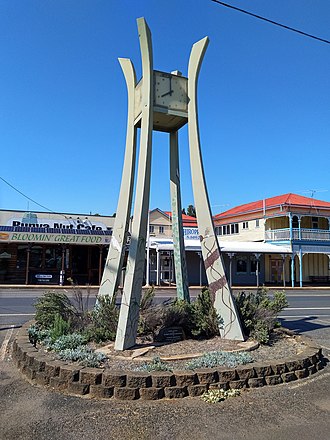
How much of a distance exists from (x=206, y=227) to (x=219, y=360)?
2680 mm

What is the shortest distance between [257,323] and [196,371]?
8.98ft

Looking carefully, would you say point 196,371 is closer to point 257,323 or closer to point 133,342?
point 133,342

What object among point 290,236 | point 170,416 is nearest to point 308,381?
point 170,416

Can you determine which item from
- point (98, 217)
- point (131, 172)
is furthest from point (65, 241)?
point (131, 172)

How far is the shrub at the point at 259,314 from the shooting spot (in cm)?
696

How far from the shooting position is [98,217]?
2848cm

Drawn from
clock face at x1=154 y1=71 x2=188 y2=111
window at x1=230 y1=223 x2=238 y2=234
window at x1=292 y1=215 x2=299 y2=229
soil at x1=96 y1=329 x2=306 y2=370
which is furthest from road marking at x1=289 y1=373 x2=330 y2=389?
window at x1=230 y1=223 x2=238 y2=234

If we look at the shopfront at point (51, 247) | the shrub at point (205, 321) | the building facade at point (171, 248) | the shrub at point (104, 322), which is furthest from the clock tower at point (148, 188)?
the shopfront at point (51, 247)

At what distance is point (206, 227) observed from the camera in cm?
725

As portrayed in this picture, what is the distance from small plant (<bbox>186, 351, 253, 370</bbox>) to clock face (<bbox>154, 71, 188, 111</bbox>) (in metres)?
4.65

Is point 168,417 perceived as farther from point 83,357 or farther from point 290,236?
point 290,236

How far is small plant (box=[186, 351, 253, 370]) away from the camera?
16.8 feet

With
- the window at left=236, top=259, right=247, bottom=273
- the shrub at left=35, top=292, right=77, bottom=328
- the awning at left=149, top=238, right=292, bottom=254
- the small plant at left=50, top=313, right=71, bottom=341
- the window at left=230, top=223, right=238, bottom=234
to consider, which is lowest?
the small plant at left=50, top=313, right=71, bottom=341

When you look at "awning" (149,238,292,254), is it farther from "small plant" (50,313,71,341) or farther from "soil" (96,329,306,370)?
"soil" (96,329,306,370)
